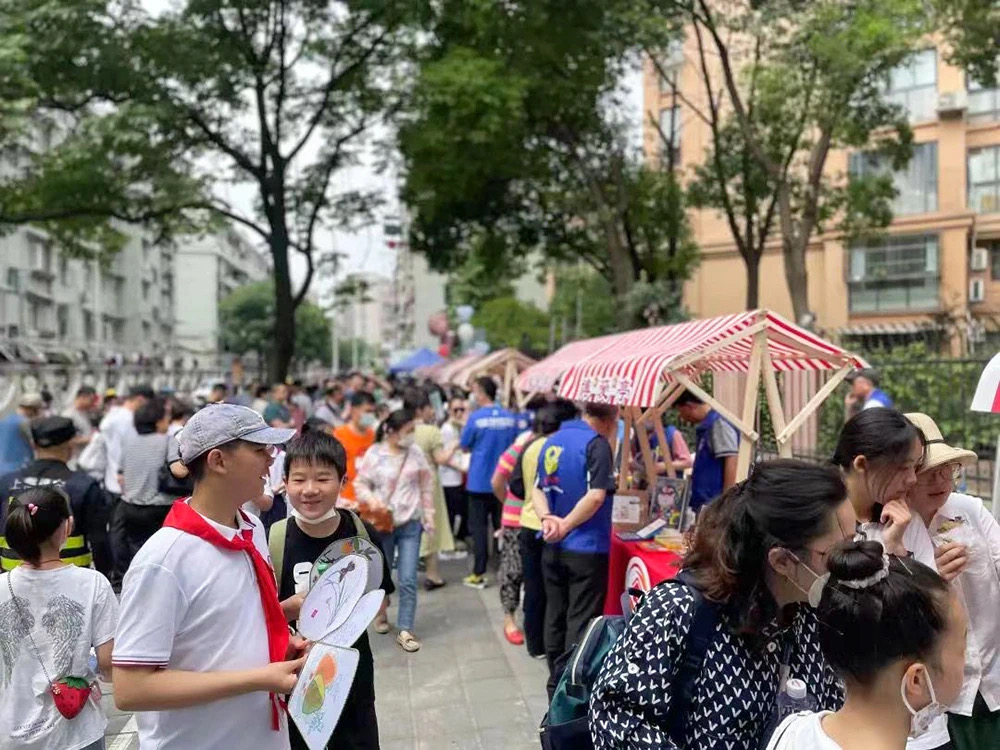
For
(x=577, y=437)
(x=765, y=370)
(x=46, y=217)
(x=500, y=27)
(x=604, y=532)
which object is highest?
(x=500, y=27)

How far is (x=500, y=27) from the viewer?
13047mm

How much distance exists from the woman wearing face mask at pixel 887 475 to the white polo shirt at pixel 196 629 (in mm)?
1773

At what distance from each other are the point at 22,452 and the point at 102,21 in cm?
939

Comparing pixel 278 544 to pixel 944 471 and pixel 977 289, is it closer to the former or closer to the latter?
pixel 944 471

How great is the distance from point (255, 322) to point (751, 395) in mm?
53515

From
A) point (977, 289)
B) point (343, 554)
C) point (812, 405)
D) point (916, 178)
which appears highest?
point (916, 178)

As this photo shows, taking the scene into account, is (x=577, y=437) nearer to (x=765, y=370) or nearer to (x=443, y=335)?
(x=765, y=370)

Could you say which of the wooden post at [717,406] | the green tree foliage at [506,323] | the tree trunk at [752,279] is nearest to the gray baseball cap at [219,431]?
the wooden post at [717,406]

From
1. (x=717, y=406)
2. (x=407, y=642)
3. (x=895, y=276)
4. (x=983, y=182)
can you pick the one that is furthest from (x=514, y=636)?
(x=983, y=182)

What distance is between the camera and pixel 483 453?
24.4 ft

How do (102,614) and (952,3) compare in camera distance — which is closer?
(102,614)

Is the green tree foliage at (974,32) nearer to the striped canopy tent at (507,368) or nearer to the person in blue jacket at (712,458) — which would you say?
the striped canopy tent at (507,368)

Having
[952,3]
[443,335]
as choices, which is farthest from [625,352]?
[443,335]

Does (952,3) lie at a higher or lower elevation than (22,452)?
higher
